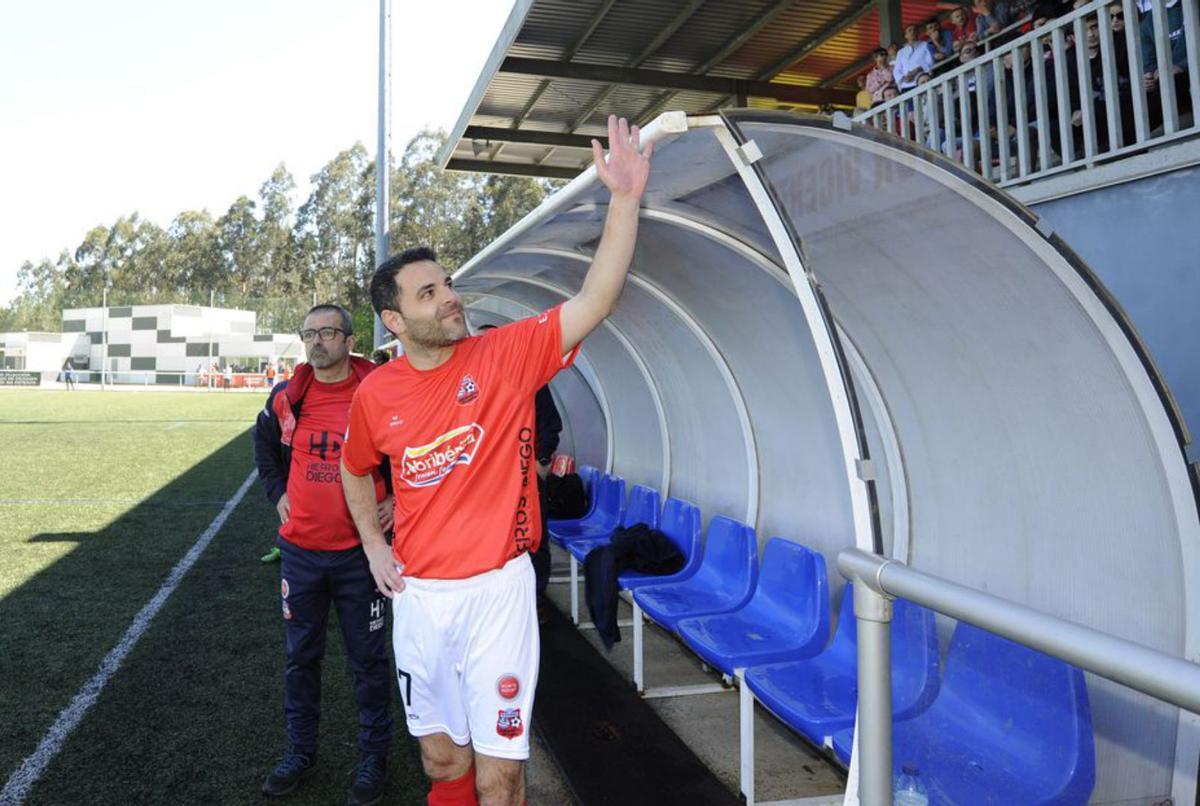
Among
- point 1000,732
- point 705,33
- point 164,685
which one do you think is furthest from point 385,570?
point 705,33

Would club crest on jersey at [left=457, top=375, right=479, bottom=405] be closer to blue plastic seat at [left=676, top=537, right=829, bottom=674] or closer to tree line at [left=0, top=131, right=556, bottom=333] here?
blue plastic seat at [left=676, top=537, right=829, bottom=674]

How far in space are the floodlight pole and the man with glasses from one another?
9.32m

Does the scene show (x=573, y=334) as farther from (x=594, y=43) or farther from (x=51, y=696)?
(x=594, y=43)

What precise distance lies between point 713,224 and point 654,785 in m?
2.50

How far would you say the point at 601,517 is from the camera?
7359mm

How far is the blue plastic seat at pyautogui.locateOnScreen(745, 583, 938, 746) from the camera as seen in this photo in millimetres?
2994

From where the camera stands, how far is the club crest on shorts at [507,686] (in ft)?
7.43

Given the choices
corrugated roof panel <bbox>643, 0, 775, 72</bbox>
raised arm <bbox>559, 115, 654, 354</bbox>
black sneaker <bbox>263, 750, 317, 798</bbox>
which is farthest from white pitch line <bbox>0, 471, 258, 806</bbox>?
corrugated roof panel <bbox>643, 0, 775, 72</bbox>

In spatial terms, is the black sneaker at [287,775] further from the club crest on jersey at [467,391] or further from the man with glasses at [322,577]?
the club crest on jersey at [467,391]

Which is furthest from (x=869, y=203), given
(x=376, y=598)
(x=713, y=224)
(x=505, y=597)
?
(x=376, y=598)

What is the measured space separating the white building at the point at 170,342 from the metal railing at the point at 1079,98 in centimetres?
5644

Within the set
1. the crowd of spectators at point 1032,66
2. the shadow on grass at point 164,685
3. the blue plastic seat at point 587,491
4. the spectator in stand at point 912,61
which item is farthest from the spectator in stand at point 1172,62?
the shadow on grass at point 164,685

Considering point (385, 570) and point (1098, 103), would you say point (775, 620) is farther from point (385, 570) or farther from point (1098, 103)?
point (1098, 103)

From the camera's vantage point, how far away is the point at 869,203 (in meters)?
2.66
